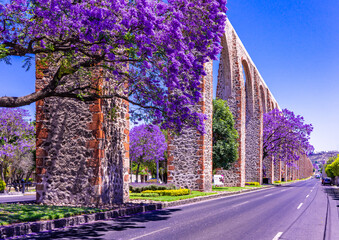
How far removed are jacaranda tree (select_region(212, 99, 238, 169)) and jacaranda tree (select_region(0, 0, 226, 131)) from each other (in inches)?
596

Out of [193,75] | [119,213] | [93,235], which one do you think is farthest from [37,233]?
[193,75]

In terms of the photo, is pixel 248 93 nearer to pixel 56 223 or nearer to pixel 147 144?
pixel 147 144

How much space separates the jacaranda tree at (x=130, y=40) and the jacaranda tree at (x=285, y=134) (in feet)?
112

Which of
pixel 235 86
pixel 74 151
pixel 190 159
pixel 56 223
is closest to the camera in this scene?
pixel 56 223

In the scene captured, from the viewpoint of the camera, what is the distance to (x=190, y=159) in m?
22.5

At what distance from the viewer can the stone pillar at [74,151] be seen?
515 inches

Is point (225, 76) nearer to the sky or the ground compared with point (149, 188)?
nearer to the sky

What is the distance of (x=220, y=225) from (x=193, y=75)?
17.6ft

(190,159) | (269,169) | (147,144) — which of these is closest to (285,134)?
(269,169)

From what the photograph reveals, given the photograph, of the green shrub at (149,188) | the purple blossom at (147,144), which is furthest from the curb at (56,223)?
the purple blossom at (147,144)

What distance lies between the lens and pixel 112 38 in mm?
9703

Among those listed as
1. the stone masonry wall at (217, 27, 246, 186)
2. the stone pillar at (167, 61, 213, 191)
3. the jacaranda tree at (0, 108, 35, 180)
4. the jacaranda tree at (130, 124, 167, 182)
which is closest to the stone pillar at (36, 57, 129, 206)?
the stone pillar at (167, 61, 213, 191)

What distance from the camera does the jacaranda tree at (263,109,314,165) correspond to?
1748 inches

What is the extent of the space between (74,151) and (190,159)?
10.6 m
